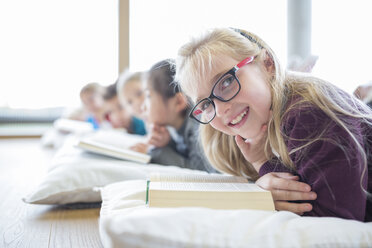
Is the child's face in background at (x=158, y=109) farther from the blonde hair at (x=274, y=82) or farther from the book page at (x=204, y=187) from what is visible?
the book page at (x=204, y=187)

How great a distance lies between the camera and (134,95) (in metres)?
2.52

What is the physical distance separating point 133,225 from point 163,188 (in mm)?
279

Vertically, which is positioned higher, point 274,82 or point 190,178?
point 274,82

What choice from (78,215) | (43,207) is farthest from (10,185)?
(78,215)

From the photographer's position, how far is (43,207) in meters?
1.16

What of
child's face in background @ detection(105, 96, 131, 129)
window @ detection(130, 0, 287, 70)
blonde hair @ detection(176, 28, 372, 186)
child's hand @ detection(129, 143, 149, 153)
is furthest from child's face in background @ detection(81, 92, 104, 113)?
blonde hair @ detection(176, 28, 372, 186)

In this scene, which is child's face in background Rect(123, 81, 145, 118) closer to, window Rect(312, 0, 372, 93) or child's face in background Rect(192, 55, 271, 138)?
window Rect(312, 0, 372, 93)

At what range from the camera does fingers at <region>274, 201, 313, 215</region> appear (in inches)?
30.5

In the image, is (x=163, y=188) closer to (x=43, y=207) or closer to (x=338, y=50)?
(x=43, y=207)

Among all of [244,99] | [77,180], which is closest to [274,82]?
[244,99]

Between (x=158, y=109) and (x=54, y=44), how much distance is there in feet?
11.0

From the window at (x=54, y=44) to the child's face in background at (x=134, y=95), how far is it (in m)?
2.07

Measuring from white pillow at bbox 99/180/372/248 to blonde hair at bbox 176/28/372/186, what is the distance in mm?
202

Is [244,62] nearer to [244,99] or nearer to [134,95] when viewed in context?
[244,99]
